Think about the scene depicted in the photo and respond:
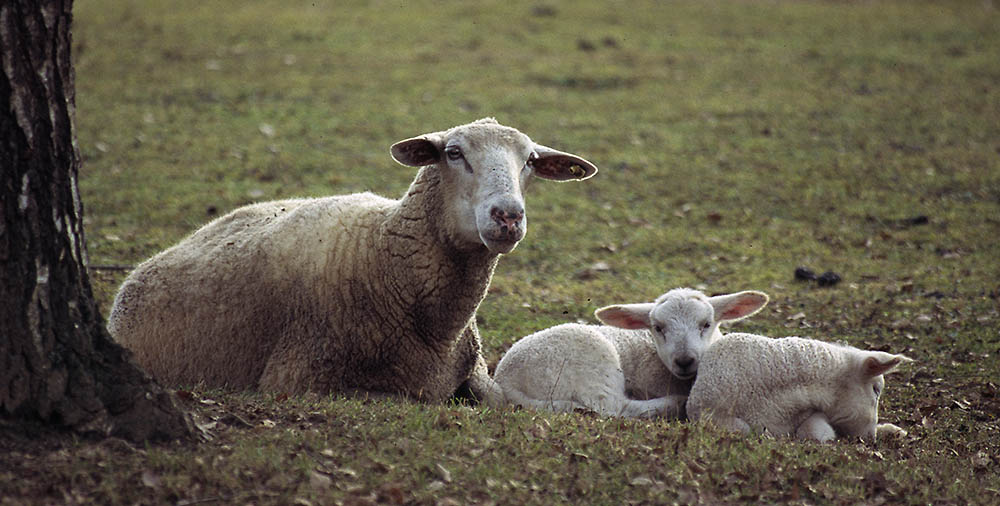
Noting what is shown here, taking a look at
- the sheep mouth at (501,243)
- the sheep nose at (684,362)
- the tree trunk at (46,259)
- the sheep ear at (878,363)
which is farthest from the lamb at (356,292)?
the sheep ear at (878,363)

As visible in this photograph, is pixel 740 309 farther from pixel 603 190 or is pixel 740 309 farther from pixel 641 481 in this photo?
pixel 603 190

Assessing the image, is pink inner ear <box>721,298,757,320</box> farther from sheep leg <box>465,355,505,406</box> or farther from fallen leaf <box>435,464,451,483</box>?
fallen leaf <box>435,464,451,483</box>

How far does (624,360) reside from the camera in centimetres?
733

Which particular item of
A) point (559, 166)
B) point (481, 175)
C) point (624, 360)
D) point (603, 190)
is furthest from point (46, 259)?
point (603, 190)

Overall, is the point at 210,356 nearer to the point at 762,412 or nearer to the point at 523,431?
the point at 523,431

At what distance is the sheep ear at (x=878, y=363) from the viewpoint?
21.1 ft

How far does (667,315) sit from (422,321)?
5.38 ft

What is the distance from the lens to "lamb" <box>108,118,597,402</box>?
6371 millimetres

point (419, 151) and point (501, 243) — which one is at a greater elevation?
point (419, 151)

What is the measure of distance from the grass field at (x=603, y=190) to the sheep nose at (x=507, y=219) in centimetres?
102

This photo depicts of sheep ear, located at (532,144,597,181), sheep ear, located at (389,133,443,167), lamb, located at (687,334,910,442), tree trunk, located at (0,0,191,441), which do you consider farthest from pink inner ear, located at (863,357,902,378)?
tree trunk, located at (0,0,191,441)

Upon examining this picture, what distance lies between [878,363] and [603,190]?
7.46 metres

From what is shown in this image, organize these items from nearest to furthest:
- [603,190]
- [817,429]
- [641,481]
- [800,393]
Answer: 1. [641,481]
2. [817,429]
3. [800,393]
4. [603,190]

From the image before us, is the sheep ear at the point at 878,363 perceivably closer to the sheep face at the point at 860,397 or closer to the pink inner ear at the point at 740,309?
the sheep face at the point at 860,397
